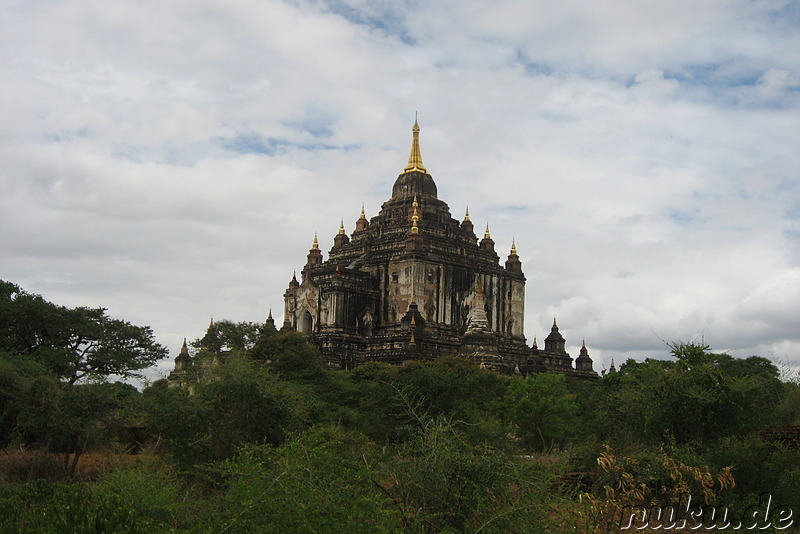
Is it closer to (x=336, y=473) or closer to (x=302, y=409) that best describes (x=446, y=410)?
(x=302, y=409)

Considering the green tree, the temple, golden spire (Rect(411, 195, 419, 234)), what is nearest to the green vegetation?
the green tree

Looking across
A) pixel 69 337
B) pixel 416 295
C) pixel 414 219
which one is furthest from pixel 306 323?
pixel 69 337

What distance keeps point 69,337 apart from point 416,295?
2431cm

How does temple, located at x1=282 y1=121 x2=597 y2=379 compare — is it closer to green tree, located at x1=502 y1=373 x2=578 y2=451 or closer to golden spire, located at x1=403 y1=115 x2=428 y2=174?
golden spire, located at x1=403 y1=115 x2=428 y2=174

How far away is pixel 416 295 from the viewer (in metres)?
64.0

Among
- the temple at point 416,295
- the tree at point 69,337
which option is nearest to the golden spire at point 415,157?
the temple at point 416,295

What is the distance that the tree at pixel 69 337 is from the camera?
48.2 meters

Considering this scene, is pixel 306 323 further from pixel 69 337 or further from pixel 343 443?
pixel 343 443

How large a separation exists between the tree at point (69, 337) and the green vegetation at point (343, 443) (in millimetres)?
108

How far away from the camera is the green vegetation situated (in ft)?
47.8

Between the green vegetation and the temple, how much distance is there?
8.78 meters

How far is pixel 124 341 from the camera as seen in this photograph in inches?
2010

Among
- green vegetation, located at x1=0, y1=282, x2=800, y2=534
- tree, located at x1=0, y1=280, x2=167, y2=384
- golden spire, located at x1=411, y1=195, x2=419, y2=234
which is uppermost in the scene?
golden spire, located at x1=411, y1=195, x2=419, y2=234

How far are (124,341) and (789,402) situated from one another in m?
35.5
